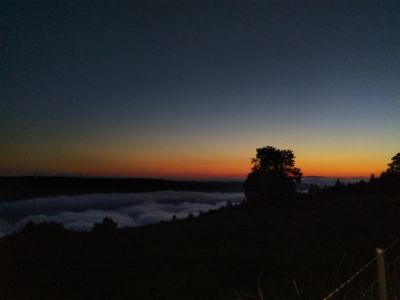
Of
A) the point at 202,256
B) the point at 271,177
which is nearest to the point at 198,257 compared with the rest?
the point at 202,256

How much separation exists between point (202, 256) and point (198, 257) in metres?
0.24

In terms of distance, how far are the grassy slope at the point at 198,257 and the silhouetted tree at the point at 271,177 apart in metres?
19.3

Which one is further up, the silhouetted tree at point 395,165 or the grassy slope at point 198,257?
the silhouetted tree at point 395,165

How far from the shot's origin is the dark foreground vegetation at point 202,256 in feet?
50.4

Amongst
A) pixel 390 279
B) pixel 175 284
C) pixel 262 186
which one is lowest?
pixel 175 284

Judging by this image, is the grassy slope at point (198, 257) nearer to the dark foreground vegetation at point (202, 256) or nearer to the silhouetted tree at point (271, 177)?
the dark foreground vegetation at point (202, 256)

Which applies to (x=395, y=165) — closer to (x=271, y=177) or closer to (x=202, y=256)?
(x=271, y=177)

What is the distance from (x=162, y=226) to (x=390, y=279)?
22.8 m

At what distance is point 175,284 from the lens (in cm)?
1593

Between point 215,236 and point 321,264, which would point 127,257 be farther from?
point 321,264

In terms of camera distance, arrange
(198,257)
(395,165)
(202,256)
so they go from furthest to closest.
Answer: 1. (395,165)
2. (202,256)
3. (198,257)

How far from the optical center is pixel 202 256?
2077 cm

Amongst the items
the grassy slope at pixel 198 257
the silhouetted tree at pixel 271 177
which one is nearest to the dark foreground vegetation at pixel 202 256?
the grassy slope at pixel 198 257

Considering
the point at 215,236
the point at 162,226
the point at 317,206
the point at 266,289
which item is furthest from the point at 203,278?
the point at 317,206
